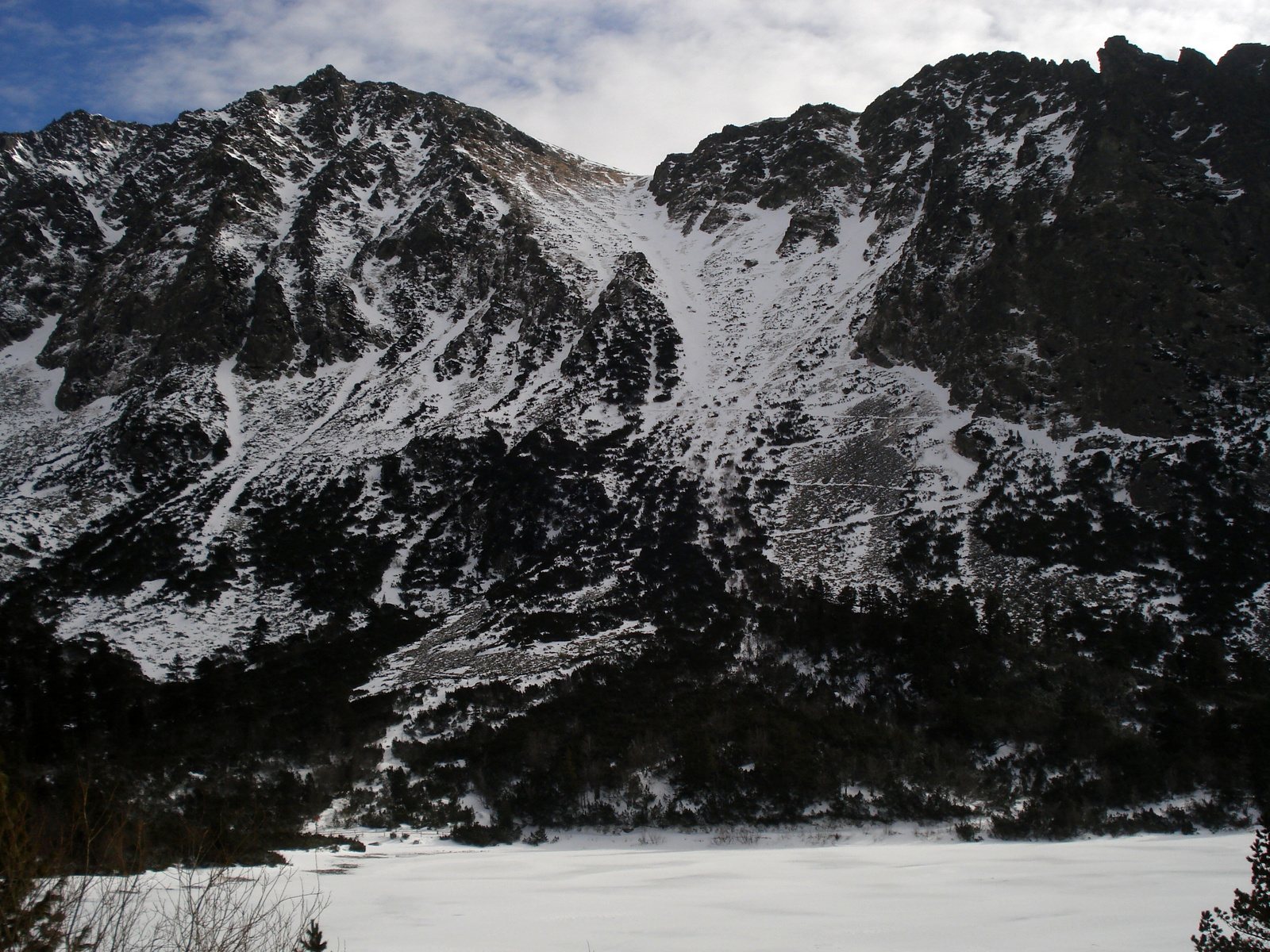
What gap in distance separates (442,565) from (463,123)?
7902cm

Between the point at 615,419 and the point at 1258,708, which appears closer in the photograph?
the point at 1258,708

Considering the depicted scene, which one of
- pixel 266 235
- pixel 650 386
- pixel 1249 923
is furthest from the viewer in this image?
pixel 266 235

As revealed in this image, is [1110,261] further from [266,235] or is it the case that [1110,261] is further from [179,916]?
[266,235]

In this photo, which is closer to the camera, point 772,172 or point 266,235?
point 266,235

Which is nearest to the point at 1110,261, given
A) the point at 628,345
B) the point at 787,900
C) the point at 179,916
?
the point at 628,345

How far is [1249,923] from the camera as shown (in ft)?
28.2

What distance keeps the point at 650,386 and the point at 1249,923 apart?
204 ft

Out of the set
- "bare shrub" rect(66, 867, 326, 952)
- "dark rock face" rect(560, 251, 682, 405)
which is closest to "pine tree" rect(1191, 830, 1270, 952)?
"bare shrub" rect(66, 867, 326, 952)

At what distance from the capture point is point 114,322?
77.0 meters

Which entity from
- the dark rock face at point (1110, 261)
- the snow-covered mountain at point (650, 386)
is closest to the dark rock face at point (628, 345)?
the snow-covered mountain at point (650, 386)

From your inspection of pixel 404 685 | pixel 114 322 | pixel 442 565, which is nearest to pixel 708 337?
pixel 442 565

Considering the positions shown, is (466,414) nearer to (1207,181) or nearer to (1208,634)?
(1208,634)

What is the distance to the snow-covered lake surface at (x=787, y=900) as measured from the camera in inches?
349

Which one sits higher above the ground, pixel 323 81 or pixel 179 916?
pixel 323 81
